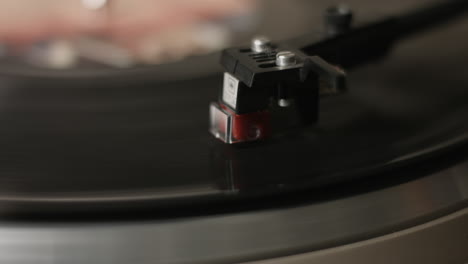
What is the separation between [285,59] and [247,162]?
0.29 ft

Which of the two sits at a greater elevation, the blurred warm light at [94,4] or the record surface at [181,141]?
the blurred warm light at [94,4]

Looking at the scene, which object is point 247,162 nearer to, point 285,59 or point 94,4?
point 285,59

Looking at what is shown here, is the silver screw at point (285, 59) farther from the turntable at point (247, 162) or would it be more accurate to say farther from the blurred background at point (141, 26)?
the blurred background at point (141, 26)

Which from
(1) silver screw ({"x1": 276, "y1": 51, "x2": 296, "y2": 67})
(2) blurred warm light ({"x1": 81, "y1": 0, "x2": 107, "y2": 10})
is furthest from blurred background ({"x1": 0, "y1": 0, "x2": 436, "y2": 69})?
(1) silver screw ({"x1": 276, "y1": 51, "x2": 296, "y2": 67})

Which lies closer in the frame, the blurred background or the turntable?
the turntable

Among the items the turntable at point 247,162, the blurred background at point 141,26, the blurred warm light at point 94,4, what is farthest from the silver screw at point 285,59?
the blurred warm light at point 94,4

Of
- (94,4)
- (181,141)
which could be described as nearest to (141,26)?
(94,4)

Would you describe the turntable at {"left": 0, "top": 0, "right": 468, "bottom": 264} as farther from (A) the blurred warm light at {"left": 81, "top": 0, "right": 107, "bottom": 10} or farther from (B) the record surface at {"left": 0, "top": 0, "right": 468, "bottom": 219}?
(A) the blurred warm light at {"left": 81, "top": 0, "right": 107, "bottom": 10}

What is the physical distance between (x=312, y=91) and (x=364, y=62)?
0.51ft

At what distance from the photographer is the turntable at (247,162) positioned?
428 mm

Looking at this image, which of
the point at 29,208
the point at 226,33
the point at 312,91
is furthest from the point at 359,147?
the point at 226,33

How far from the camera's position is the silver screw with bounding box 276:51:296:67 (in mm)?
494

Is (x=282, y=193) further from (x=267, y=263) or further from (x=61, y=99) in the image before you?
(x=61, y=99)

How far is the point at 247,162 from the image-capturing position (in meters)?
0.51
